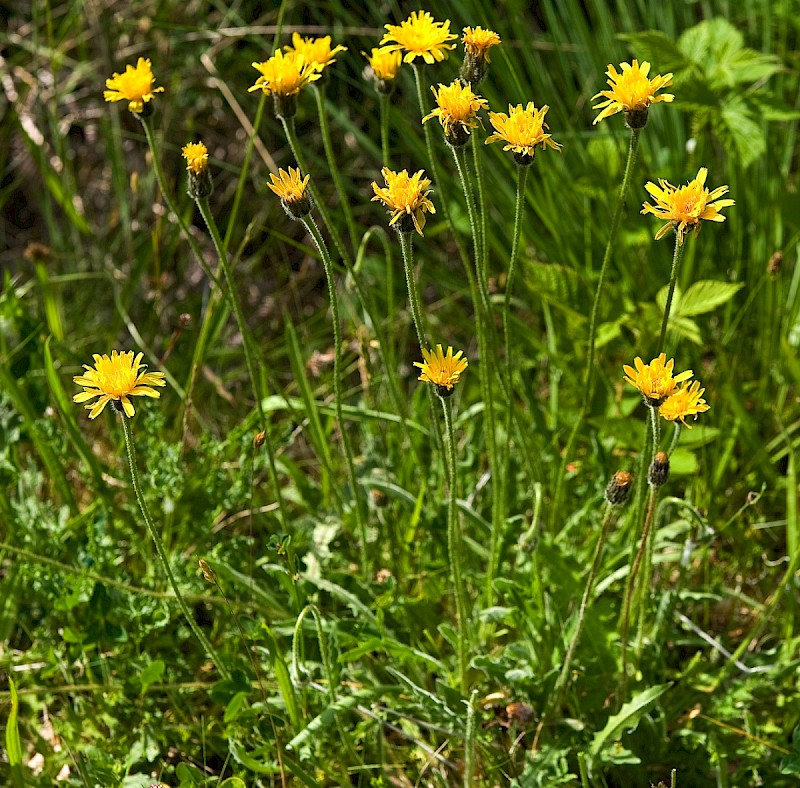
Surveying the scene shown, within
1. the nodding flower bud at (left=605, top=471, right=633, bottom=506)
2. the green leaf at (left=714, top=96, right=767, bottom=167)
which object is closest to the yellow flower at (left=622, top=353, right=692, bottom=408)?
the nodding flower bud at (left=605, top=471, right=633, bottom=506)

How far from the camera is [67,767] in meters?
1.94

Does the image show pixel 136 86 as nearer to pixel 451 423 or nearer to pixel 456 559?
pixel 451 423

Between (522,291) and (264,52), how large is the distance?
1.24 metres

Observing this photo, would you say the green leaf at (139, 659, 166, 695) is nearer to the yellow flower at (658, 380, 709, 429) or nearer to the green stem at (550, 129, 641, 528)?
the green stem at (550, 129, 641, 528)

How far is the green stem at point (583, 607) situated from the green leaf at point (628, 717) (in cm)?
10

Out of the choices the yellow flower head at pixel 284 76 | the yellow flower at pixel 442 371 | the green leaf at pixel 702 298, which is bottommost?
the green leaf at pixel 702 298

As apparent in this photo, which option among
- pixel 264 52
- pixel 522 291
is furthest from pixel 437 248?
pixel 264 52

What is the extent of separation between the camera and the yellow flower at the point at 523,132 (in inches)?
57.1

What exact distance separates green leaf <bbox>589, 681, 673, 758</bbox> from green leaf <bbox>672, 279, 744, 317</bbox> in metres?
0.86

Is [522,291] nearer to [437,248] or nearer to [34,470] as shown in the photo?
[437,248]

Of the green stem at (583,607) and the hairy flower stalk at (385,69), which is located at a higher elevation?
the hairy flower stalk at (385,69)

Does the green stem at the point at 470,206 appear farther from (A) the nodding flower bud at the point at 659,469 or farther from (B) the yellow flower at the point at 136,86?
(B) the yellow flower at the point at 136,86

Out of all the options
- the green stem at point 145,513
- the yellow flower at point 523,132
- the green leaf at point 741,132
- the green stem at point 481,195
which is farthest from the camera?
the green leaf at point 741,132

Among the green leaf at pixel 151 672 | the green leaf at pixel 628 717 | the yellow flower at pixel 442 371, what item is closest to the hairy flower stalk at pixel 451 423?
the yellow flower at pixel 442 371
